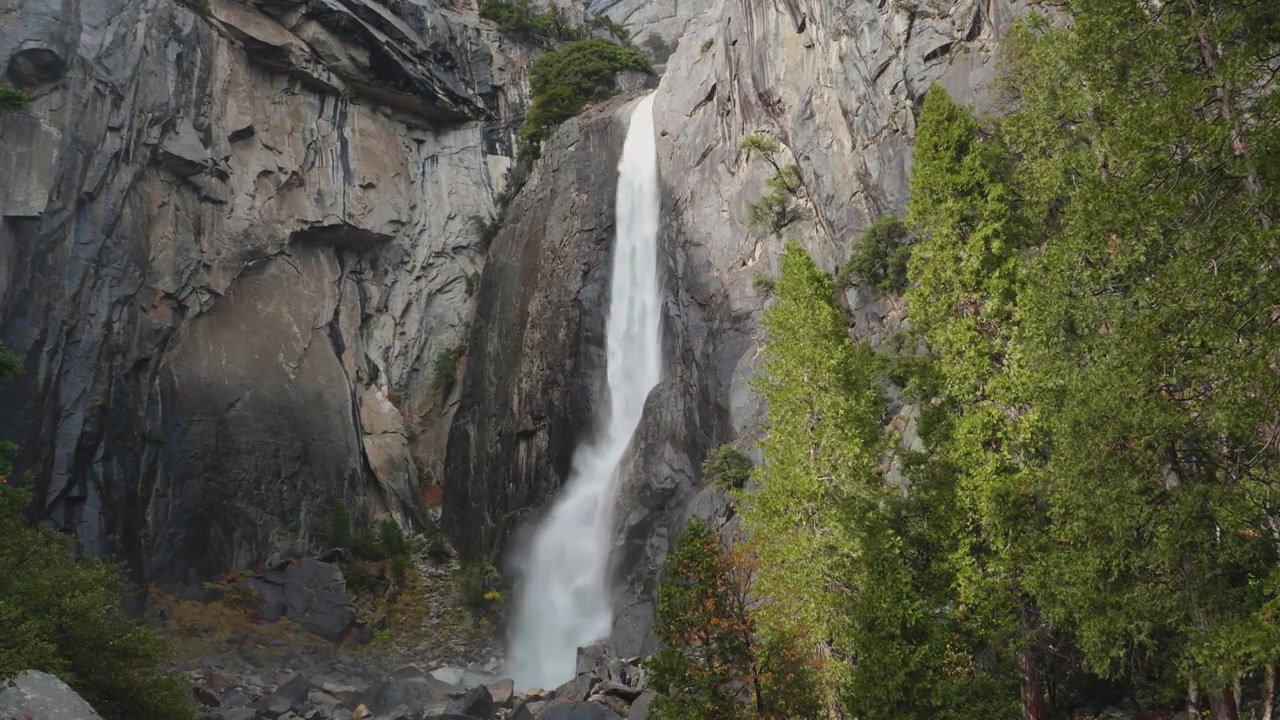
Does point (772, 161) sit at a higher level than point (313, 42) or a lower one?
lower

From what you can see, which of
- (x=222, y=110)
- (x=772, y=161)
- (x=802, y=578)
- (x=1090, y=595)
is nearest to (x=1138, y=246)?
(x=1090, y=595)

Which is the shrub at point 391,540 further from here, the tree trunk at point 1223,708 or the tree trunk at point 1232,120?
the tree trunk at point 1232,120

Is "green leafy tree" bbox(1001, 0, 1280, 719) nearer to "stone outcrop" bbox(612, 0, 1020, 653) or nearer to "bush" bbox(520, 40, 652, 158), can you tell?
"stone outcrop" bbox(612, 0, 1020, 653)

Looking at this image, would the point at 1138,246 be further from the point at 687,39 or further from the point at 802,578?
the point at 687,39

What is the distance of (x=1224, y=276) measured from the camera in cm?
1017

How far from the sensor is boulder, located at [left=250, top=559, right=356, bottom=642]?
3319 cm

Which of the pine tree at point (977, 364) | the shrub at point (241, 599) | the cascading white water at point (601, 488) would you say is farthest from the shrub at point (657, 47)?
the pine tree at point (977, 364)

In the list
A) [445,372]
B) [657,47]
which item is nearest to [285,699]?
[445,372]

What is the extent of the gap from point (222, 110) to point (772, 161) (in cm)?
2331

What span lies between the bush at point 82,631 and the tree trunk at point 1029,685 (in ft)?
53.7

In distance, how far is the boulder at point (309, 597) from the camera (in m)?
33.2

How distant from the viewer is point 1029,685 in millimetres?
15375

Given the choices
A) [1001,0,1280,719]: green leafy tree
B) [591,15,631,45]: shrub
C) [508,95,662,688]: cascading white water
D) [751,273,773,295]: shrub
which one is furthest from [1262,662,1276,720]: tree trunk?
[591,15,631,45]: shrub

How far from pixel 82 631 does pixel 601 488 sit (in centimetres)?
1890
